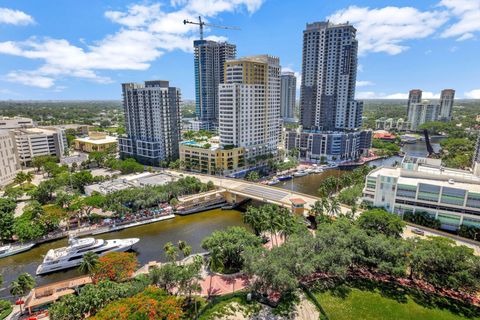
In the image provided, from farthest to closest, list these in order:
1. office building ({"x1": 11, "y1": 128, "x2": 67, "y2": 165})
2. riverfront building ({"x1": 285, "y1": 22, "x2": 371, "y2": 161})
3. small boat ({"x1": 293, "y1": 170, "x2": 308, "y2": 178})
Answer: riverfront building ({"x1": 285, "y1": 22, "x2": 371, "y2": 161}), office building ({"x1": 11, "y1": 128, "x2": 67, "y2": 165}), small boat ({"x1": 293, "y1": 170, "x2": 308, "y2": 178})

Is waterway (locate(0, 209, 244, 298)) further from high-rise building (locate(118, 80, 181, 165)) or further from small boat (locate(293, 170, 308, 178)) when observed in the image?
high-rise building (locate(118, 80, 181, 165))

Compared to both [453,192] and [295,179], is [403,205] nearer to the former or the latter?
[453,192]

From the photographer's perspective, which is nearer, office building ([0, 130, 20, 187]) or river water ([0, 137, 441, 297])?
river water ([0, 137, 441, 297])

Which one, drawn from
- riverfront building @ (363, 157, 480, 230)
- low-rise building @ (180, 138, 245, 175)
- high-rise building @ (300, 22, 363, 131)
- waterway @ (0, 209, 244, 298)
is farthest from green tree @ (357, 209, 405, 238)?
high-rise building @ (300, 22, 363, 131)

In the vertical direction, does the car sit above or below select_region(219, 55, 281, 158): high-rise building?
below

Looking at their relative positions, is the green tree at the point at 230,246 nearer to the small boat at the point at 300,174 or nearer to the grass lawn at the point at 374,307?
the grass lawn at the point at 374,307

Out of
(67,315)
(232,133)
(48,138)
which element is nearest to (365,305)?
(67,315)

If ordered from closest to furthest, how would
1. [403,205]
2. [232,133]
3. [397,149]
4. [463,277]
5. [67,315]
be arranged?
[67,315] → [463,277] → [403,205] → [232,133] → [397,149]
